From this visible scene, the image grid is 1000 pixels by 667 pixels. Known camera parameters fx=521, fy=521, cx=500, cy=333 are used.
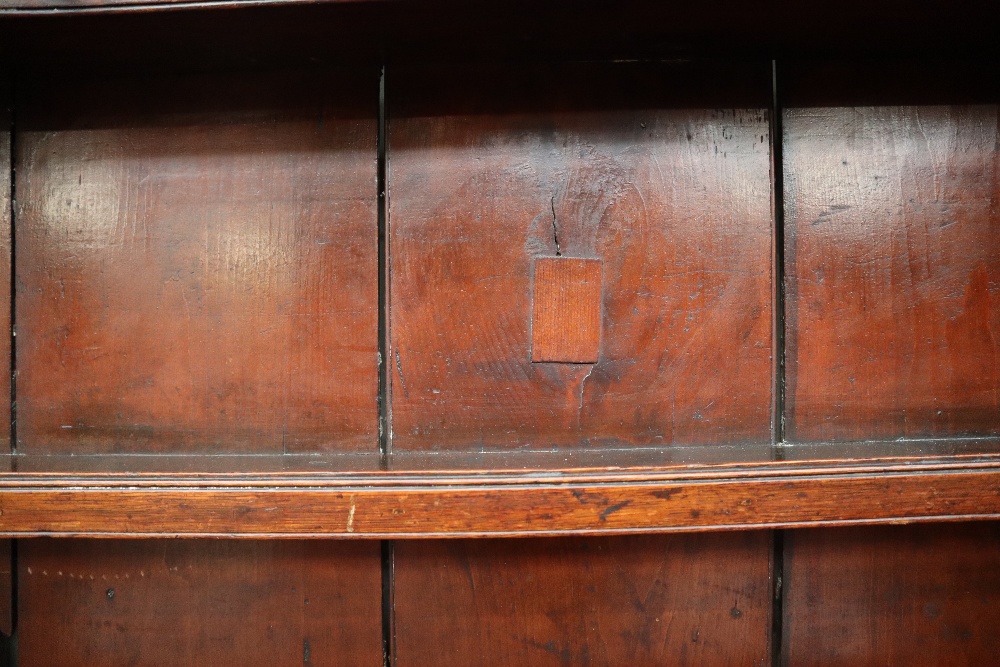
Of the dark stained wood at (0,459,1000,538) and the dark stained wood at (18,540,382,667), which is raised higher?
the dark stained wood at (0,459,1000,538)

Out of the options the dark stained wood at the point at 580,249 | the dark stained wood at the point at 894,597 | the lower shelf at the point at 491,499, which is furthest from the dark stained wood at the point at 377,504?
the dark stained wood at the point at 894,597

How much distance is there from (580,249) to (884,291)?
0.50 meters

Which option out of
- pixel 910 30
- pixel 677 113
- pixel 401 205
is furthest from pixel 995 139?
pixel 401 205

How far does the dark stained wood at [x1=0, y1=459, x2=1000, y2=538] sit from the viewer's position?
2.31 feet

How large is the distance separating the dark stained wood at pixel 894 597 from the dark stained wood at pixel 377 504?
0.23m

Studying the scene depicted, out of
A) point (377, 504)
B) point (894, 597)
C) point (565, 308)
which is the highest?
point (565, 308)

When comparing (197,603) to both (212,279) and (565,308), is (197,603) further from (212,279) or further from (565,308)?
(565,308)

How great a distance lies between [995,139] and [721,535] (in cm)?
79

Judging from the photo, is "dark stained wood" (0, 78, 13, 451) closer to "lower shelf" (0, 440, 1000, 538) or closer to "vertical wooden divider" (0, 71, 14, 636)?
"vertical wooden divider" (0, 71, 14, 636)

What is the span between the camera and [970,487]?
73 centimetres

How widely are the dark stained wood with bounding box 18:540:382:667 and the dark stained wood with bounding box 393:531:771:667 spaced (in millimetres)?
88

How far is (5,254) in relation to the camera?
2.77ft

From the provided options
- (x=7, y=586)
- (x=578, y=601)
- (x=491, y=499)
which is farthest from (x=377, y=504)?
(x=7, y=586)

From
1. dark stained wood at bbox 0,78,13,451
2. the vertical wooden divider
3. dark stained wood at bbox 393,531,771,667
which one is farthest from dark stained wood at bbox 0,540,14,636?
dark stained wood at bbox 393,531,771,667
